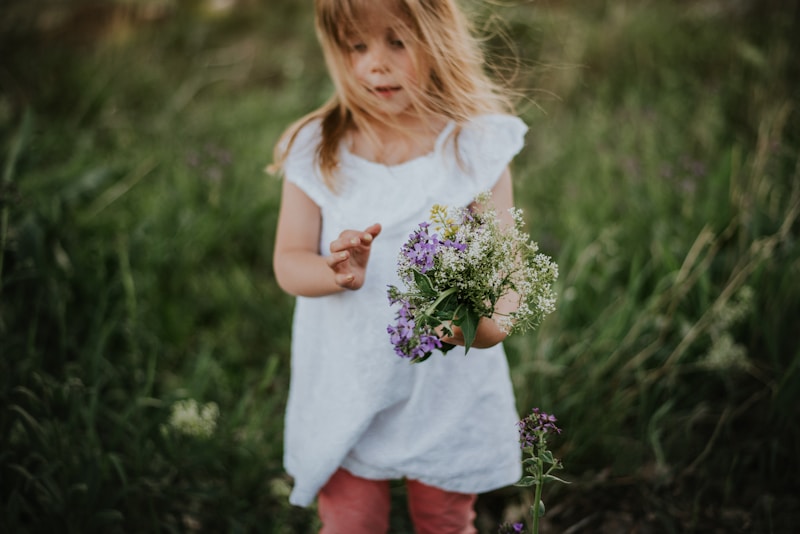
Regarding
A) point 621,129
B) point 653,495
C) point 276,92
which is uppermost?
point 276,92

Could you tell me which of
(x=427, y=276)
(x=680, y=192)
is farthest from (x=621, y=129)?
(x=427, y=276)

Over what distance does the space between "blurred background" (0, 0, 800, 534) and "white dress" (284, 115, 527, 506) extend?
142mm

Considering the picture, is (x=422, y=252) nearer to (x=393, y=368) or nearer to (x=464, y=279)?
(x=464, y=279)

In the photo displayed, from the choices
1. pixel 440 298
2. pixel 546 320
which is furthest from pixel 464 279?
pixel 546 320

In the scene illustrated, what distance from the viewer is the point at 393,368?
149 centimetres

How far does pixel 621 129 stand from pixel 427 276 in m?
2.93

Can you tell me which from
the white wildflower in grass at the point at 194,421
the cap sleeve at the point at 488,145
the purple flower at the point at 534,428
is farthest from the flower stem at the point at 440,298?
the white wildflower in grass at the point at 194,421

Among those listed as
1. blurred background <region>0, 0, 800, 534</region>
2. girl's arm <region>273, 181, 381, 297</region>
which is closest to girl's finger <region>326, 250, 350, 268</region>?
girl's arm <region>273, 181, 381, 297</region>

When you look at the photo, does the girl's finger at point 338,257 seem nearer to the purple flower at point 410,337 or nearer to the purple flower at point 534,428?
the purple flower at point 410,337

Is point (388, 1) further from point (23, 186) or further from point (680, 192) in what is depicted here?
point (23, 186)

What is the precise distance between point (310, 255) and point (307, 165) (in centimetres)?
22

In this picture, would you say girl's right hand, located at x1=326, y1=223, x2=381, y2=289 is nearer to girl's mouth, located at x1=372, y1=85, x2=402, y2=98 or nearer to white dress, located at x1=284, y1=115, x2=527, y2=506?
white dress, located at x1=284, y1=115, x2=527, y2=506

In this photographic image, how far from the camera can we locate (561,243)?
9.62ft

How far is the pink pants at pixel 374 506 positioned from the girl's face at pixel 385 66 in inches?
34.7
